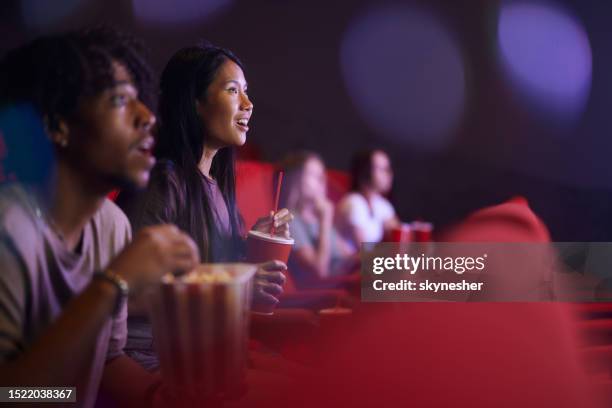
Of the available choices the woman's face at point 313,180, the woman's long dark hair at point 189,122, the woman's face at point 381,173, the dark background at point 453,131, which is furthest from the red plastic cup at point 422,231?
the woman's long dark hair at point 189,122

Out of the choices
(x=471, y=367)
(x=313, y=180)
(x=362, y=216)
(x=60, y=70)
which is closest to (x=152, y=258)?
(x=60, y=70)

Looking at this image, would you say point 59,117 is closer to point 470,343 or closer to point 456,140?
point 470,343

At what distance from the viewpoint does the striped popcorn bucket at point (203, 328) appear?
66 centimetres

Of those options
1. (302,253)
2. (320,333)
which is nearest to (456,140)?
(302,253)

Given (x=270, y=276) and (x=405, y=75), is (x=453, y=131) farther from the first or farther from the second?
(x=270, y=276)

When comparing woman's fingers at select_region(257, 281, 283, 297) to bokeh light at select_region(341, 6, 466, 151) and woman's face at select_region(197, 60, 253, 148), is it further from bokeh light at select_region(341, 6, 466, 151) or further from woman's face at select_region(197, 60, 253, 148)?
bokeh light at select_region(341, 6, 466, 151)

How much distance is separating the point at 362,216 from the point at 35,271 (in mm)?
1800

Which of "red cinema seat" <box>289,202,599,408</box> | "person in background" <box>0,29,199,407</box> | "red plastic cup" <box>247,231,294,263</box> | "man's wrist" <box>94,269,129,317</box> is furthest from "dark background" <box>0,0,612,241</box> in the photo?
"red cinema seat" <box>289,202,599,408</box>

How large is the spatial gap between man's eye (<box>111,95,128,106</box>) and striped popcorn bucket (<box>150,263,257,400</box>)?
0.23m

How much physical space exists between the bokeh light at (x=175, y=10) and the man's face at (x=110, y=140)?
0.46 m

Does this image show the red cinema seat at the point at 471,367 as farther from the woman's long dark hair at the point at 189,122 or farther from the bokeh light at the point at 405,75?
the bokeh light at the point at 405,75

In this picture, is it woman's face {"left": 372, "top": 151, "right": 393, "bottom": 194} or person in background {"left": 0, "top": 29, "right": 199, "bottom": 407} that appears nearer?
person in background {"left": 0, "top": 29, "right": 199, "bottom": 407}

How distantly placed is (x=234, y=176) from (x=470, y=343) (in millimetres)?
489

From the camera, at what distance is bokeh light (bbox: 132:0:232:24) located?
1.17 m
